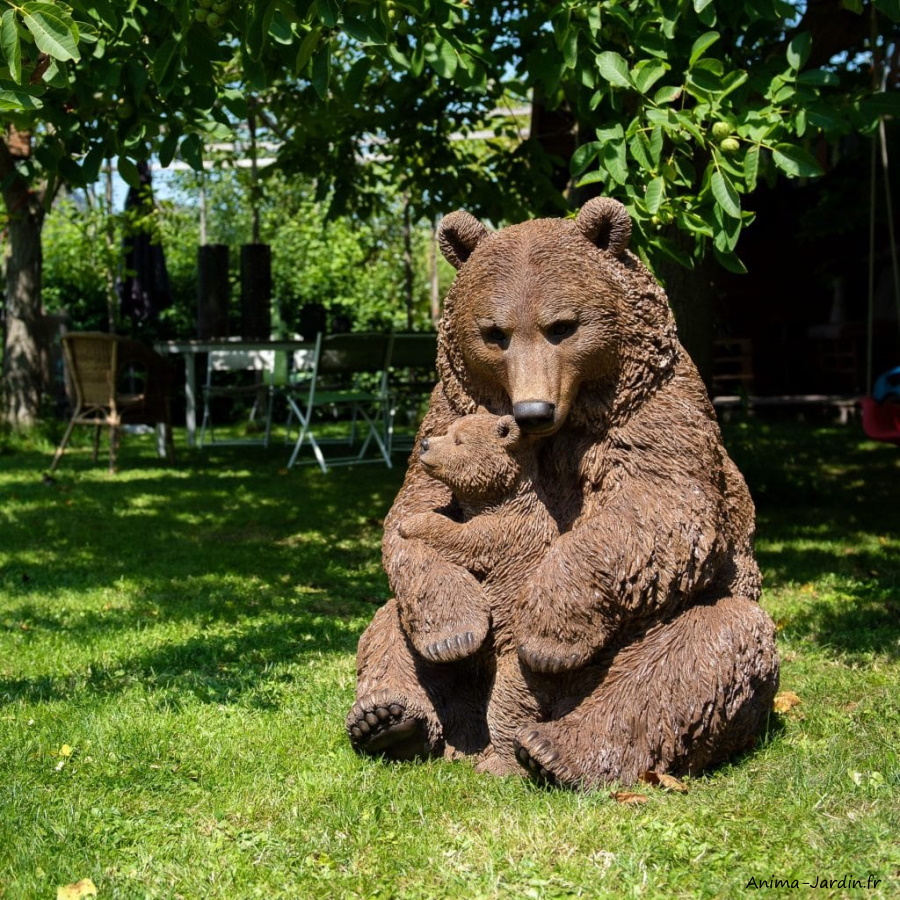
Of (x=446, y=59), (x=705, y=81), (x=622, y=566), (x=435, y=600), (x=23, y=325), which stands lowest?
(x=435, y=600)

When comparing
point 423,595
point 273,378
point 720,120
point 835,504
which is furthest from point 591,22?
point 273,378

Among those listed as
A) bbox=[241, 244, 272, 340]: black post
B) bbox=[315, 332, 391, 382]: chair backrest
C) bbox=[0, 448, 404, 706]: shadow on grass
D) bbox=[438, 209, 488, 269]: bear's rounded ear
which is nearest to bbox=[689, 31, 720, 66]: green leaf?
bbox=[438, 209, 488, 269]: bear's rounded ear

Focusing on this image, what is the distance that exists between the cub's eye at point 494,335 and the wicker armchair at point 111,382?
7138 mm

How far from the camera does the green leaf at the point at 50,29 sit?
293cm

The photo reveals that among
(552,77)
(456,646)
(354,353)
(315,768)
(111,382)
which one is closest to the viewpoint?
(456,646)

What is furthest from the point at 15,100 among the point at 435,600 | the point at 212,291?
the point at 212,291

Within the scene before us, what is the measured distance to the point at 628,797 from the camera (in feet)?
9.62

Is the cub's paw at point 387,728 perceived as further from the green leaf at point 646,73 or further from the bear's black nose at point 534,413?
the green leaf at point 646,73

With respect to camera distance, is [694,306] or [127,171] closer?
[127,171]

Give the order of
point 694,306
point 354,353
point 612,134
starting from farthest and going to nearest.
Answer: point 354,353 < point 694,306 < point 612,134

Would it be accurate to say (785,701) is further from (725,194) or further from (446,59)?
(446,59)

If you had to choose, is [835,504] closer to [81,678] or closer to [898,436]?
[898,436]

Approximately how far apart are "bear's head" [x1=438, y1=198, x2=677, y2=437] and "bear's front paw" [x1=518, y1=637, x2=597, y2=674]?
23.2 inches

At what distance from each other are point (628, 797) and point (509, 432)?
1.05m
